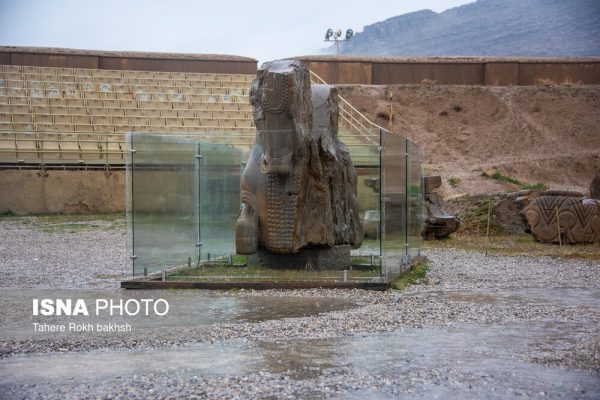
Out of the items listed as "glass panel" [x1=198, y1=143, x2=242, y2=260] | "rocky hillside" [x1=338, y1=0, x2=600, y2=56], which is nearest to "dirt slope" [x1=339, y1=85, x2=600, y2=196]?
"glass panel" [x1=198, y1=143, x2=242, y2=260]

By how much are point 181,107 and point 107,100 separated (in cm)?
268

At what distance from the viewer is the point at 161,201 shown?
1134cm

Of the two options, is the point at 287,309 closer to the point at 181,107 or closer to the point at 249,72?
the point at 181,107

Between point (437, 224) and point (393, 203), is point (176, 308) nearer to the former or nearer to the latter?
point (393, 203)

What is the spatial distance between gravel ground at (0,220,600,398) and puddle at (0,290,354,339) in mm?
284

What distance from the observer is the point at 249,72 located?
40.6 m

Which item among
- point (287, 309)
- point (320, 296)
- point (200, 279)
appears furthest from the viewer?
point (200, 279)

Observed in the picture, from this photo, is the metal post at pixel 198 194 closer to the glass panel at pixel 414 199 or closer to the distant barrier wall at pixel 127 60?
the glass panel at pixel 414 199

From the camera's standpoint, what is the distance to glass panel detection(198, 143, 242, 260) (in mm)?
12898

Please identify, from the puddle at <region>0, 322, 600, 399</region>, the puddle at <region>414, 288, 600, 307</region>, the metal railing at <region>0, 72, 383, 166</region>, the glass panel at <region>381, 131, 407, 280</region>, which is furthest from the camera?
the metal railing at <region>0, 72, 383, 166</region>

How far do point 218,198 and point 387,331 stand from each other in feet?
21.1

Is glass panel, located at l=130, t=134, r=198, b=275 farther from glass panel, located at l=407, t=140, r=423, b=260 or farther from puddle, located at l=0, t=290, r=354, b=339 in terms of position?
glass panel, located at l=407, t=140, r=423, b=260

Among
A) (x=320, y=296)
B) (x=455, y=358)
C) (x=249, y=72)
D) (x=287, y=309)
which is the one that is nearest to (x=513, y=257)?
(x=320, y=296)

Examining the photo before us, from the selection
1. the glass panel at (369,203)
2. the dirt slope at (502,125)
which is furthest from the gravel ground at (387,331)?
the dirt slope at (502,125)
